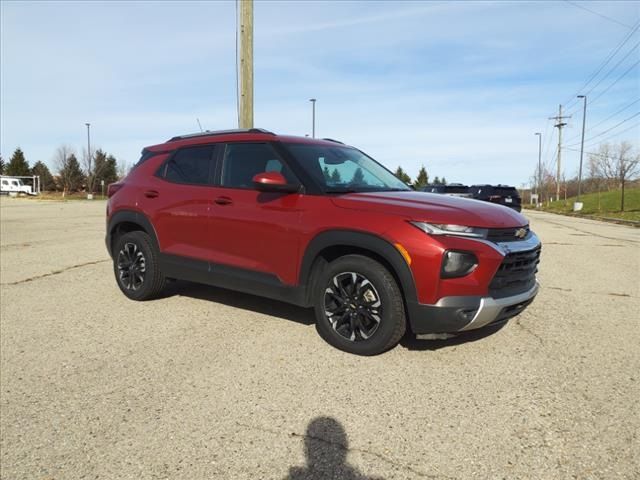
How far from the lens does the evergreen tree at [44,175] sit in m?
76.5

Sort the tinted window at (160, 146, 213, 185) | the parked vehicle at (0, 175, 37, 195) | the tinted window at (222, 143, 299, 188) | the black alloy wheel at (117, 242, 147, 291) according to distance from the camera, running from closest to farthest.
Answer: the tinted window at (222, 143, 299, 188) < the tinted window at (160, 146, 213, 185) < the black alloy wheel at (117, 242, 147, 291) < the parked vehicle at (0, 175, 37, 195)

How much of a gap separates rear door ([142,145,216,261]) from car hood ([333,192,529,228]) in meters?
1.55

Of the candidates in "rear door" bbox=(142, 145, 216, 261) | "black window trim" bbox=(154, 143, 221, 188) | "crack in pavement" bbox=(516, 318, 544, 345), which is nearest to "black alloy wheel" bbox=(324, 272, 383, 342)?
"rear door" bbox=(142, 145, 216, 261)

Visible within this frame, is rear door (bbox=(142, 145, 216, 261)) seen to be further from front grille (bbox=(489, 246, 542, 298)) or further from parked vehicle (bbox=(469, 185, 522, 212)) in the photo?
parked vehicle (bbox=(469, 185, 522, 212))

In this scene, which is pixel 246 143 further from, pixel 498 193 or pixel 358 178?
pixel 498 193

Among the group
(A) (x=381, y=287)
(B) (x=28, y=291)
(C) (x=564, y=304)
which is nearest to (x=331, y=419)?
(A) (x=381, y=287)

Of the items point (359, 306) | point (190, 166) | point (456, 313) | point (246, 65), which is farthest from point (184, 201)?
point (246, 65)

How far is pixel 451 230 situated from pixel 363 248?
706mm

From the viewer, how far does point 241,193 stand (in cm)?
447

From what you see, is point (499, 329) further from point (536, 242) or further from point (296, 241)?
point (296, 241)

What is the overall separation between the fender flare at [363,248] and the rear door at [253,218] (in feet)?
0.43

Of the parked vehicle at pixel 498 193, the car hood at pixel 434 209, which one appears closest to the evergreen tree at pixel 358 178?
the car hood at pixel 434 209

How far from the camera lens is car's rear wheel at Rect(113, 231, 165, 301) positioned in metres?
5.26

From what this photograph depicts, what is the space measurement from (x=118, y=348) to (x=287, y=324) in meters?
1.51
